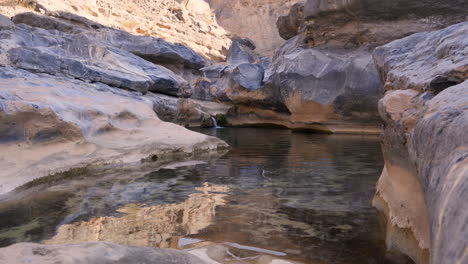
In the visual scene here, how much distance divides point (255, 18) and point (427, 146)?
1454 inches

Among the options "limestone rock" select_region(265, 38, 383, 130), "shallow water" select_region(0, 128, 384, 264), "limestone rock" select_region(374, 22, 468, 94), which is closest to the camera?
"limestone rock" select_region(374, 22, 468, 94)

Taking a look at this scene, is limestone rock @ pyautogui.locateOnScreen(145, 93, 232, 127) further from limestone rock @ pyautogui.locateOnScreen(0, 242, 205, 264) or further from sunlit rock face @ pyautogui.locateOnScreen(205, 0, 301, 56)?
sunlit rock face @ pyautogui.locateOnScreen(205, 0, 301, 56)

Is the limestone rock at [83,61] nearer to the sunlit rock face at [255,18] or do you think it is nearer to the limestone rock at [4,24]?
the limestone rock at [4,24]

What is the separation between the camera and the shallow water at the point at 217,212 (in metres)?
2.60

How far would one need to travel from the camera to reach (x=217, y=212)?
333 centimetres

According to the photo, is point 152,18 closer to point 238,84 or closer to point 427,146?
point 238,84

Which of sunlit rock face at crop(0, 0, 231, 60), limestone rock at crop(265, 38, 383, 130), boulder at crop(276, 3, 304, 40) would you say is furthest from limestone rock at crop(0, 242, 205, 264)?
sunlit rock face at crop(0, 0, 231, 60)

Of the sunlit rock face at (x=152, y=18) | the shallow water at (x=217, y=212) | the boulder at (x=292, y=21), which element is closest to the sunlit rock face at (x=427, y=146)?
the shallow water at (x=217, y=212)

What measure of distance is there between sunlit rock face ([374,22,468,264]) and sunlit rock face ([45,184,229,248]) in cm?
144

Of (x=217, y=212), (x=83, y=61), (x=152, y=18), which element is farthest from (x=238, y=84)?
(x=152, y=18)

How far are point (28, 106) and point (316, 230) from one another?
379 centimetres

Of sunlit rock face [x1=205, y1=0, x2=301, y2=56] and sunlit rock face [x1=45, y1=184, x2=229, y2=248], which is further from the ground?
sunlit rock face [x1=205, y1=0, x2=301, y2=56]

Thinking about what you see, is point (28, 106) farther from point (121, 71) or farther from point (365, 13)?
point (365, 13)

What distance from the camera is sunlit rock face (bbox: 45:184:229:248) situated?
8.64 feet
